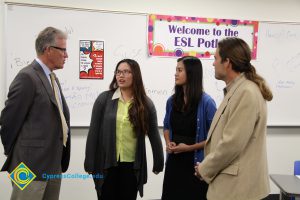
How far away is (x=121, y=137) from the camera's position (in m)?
2.15

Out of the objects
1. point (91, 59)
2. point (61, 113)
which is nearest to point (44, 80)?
point (61, 113)

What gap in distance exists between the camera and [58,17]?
3.02 m

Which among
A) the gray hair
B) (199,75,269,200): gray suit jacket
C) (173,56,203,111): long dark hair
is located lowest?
(199,75,269,200): gray suit jacket

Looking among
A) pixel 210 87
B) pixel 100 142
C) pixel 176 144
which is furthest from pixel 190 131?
pixel 210 87

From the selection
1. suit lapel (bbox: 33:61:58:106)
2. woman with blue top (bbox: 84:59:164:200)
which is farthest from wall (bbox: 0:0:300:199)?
suit lapel (bbox: 33:61:58:106)

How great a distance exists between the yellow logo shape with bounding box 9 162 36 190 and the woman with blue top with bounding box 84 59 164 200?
45cm

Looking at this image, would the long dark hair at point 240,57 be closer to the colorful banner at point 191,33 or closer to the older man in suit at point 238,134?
the older man in suit at point 238,134

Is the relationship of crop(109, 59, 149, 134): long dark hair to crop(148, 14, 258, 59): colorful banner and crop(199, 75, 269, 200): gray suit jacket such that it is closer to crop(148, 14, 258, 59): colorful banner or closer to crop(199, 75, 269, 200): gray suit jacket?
crop(199, 75, 269, 200): gray suit jacket

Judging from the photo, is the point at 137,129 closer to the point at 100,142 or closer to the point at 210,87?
the point at 100,142

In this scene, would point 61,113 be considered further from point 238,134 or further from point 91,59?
point 91,59

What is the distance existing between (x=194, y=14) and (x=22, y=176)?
242cm

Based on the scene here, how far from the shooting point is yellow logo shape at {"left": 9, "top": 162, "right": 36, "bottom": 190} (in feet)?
5.86

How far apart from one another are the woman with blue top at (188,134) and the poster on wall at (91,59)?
1.11 metres

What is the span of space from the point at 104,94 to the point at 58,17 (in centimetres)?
122
